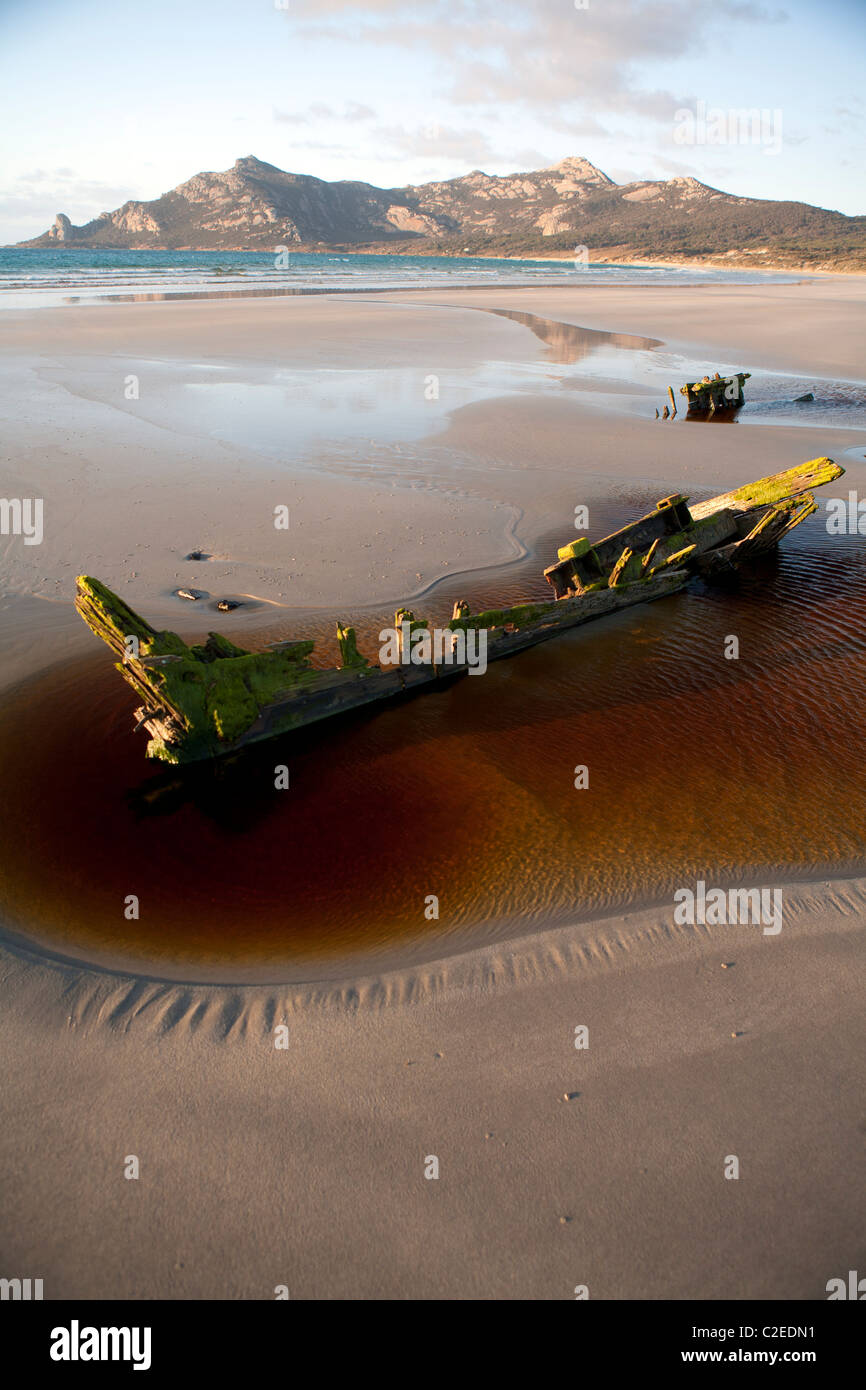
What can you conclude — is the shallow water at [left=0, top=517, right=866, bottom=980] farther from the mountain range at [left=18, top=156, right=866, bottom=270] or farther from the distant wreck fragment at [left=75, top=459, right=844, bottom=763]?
the mountain range at [left=18, top=156, right=866, bottom=270]

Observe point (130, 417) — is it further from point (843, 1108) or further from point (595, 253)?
point (595, 253)

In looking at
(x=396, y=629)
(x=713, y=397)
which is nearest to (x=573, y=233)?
(x=713, y=397)

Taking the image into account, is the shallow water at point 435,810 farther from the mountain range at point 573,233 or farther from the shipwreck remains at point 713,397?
the mountain range at point 573,233

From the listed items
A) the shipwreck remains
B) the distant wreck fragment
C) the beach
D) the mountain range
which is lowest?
the beach

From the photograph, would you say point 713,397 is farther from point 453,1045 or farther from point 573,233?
point 573,233

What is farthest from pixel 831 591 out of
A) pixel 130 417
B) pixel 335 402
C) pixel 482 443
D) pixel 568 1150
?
pixel 130 417

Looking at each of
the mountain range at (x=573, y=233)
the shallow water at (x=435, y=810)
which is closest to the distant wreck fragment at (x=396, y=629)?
the shallow water at (x=435, y=810)

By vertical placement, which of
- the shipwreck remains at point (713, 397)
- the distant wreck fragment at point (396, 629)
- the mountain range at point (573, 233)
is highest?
the mountain range at point (573, 233)

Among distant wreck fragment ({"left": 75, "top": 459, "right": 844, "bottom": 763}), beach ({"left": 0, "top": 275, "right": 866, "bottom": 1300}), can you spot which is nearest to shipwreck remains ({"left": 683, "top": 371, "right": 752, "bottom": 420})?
distant wreck fragment ({"left": 75, "top": 459, "right": 844, "bottom": 763})
